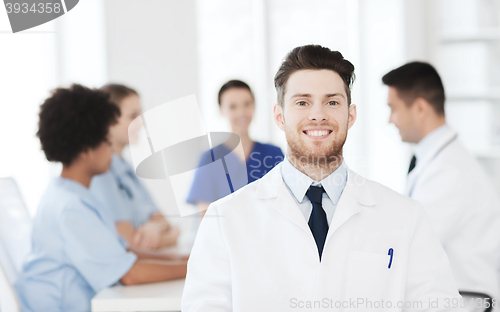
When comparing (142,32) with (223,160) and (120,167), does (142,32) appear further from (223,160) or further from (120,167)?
(120,167)

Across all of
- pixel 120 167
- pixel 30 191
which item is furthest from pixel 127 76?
pixel 30 191

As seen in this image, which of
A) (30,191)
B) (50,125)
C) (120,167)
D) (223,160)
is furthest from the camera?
(120,167)

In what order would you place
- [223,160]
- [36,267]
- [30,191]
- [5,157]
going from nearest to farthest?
[223,160]
[36,267]
[5,157]
[30,191]

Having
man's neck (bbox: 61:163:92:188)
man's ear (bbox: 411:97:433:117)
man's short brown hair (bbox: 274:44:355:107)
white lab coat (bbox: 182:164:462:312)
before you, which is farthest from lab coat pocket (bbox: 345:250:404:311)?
man's neck (bbox: 61:163:92:188)

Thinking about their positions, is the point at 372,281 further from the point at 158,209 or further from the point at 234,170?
the point at 158,209

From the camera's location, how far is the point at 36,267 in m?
1.50

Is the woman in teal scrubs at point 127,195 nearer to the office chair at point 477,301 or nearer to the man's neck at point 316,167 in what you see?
the man's neck at point 316,167

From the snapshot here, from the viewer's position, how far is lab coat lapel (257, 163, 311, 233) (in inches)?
42.5

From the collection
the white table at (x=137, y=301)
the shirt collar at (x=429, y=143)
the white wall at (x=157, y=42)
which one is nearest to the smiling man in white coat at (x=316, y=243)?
the white table at (x=137, y=301)

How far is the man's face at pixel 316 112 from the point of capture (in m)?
1.06

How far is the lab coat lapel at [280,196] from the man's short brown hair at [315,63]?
0.20 metres

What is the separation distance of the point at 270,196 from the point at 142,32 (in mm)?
826

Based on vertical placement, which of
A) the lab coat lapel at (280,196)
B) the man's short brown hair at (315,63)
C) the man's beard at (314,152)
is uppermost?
the man's short brown hair at (315,63)

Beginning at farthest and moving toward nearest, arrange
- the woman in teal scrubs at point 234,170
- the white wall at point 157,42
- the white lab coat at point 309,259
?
the white wall at point 157,42 → the woman in teal scrubs at point 234,170 → the white lab coat at point 309,259
